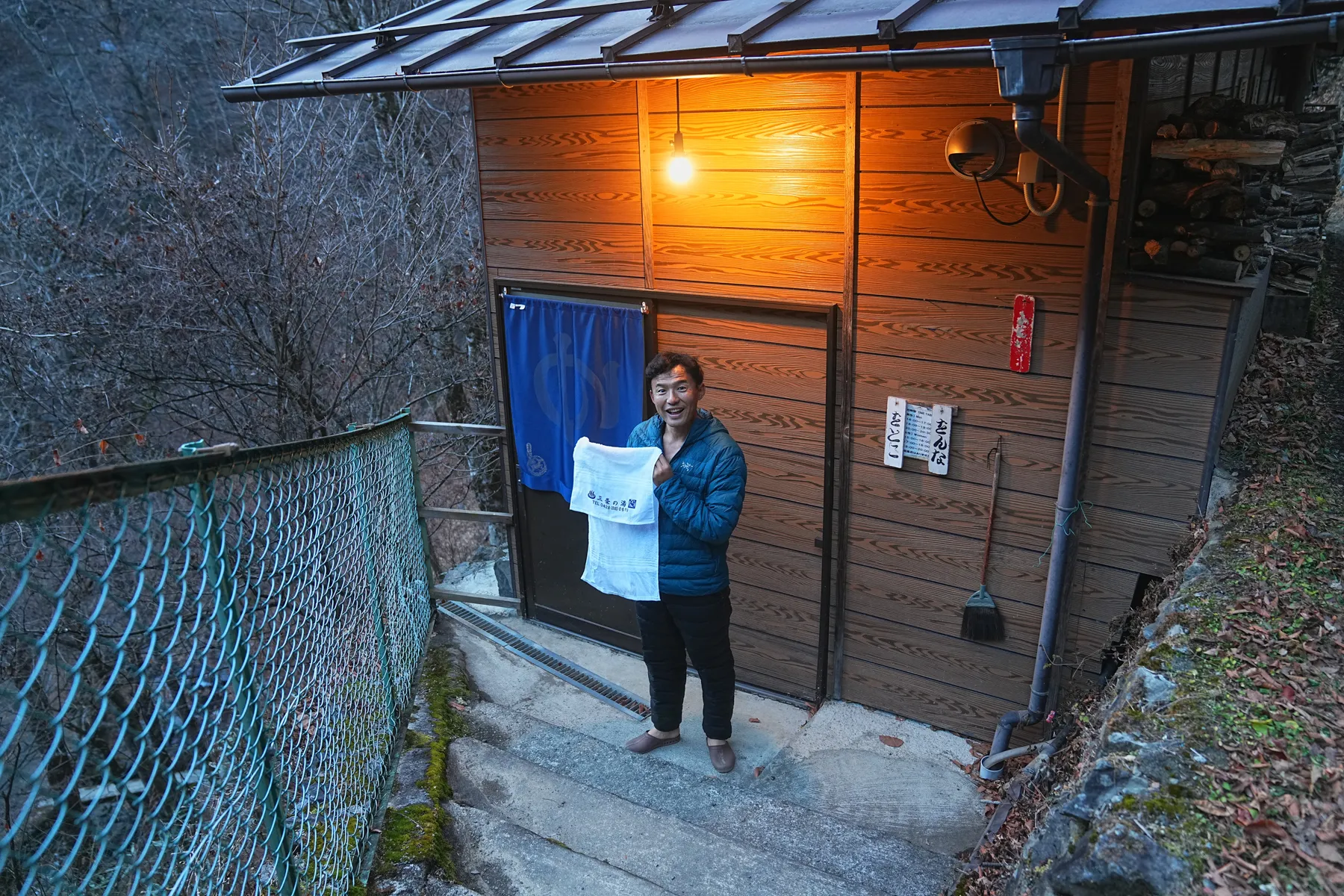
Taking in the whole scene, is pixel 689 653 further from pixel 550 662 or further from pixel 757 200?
pixel 757 200

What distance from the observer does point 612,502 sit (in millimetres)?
4441

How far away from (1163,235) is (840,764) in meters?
2.95

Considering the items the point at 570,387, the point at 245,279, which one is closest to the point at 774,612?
the point at 570,387

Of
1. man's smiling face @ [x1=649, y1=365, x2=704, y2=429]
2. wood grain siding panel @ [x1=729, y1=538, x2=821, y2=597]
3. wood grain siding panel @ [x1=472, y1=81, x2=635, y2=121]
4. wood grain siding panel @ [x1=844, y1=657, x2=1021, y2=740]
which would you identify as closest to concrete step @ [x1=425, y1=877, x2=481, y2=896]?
man's smiling face @ [x1=649, y1=365, x2=704, y2=429]

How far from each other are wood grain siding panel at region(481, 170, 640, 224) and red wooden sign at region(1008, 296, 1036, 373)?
2179mm

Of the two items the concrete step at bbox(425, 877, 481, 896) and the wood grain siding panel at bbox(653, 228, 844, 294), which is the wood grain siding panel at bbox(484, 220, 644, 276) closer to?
the wood grain siding panel at bbox(653, 228, 844, 294)

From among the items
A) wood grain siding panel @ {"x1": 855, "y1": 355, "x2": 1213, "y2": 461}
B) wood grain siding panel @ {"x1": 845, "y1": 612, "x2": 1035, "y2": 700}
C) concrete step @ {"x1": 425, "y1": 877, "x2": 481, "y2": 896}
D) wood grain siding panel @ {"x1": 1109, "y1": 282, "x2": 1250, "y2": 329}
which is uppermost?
wood grain siding panel @ {"x1": 1109, "y1": 282, "x2": 1250, "y2": 329}

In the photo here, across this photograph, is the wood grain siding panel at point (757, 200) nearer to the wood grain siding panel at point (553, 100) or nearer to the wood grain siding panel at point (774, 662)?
the wood grain siding panel at point (553, 100)

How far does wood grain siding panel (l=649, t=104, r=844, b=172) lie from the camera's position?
4688 millimetres

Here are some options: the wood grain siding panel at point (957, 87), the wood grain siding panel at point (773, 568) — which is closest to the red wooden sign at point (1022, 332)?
the wood grain siding panel at point (957, 87)

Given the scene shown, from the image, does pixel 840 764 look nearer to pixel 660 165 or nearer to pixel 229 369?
pixel 660 165

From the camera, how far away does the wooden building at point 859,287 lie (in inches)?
159

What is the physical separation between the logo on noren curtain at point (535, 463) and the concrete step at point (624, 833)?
6.93 feet

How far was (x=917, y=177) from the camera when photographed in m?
4.48
